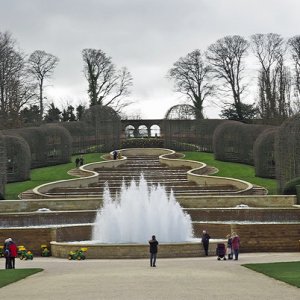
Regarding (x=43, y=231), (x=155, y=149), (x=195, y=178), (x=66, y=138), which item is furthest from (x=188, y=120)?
(x=43, y=231)

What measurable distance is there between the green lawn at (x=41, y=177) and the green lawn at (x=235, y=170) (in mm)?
8796

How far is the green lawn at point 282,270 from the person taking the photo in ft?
51.5

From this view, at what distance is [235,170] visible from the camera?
49594 mm

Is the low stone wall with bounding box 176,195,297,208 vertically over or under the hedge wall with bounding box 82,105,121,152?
under

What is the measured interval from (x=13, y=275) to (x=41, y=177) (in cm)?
2980

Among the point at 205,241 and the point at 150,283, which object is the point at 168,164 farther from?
the point at 150,283

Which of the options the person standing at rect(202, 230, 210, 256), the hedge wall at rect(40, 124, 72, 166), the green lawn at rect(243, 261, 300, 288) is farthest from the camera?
the hedge wall at rect(40, 124, 72, 166)

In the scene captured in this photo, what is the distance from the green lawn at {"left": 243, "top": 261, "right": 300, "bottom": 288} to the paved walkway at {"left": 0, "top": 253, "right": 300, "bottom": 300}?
0.25m

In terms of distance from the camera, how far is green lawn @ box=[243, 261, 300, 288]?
618 inches

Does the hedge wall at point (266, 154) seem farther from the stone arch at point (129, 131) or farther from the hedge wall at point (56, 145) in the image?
the stone arch at point (129, 131)

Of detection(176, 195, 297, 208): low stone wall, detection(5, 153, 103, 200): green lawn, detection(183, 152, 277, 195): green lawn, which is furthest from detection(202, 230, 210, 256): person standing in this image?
detection(5, 153, 103, 200): green lawn

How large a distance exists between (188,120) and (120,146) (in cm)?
712

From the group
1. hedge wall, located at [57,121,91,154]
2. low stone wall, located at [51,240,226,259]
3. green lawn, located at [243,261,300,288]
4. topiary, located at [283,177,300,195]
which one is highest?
hedge wall, located at [57,121,91,154]

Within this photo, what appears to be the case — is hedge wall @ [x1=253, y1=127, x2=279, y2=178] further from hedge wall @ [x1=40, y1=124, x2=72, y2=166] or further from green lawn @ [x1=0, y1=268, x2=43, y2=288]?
green lawn @ [x1=0, y1=268, x2=43, y2=288]
